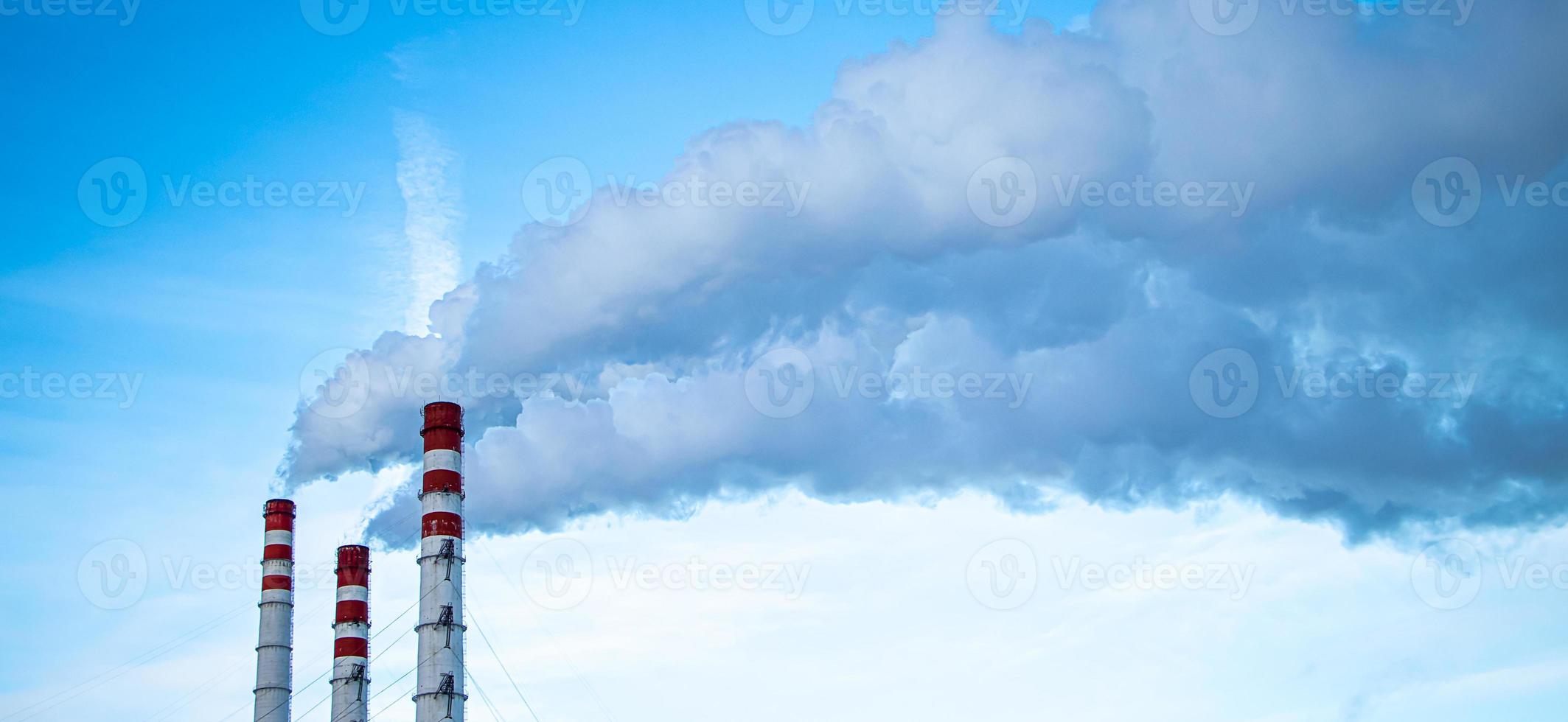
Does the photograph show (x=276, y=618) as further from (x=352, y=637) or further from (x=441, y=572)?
(x=441, y=572)

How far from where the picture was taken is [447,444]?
5128 cm

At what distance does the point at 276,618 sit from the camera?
5803 cm

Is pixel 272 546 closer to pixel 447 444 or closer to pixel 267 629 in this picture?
pixel 267 629

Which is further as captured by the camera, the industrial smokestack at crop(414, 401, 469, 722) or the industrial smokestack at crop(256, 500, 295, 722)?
the industrial smokestack at crop(256, 500, 295, 722)

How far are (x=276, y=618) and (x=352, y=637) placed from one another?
3.88 metres

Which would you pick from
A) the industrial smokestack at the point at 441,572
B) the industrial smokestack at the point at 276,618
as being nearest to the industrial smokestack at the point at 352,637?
the industrial smokestack at the point at 276,618

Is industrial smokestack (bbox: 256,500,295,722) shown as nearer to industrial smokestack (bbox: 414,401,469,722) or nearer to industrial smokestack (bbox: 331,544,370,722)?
industrial smokestack (bbox: 331,544,370,722)

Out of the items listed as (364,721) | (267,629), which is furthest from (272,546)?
(364,721)

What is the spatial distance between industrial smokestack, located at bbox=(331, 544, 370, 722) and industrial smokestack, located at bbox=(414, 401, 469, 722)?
917 centimetres

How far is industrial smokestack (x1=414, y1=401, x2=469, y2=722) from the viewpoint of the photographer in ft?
158

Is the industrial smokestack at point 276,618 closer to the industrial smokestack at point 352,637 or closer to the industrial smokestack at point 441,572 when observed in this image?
the industrial smokestack at point 352,637

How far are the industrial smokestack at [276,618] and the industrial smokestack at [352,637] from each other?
261 centimetres

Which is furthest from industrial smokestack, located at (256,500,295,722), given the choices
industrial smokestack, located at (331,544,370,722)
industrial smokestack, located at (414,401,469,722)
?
industrial smokestack, located at (414,401,469,722)

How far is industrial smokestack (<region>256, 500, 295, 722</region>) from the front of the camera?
5666cm
